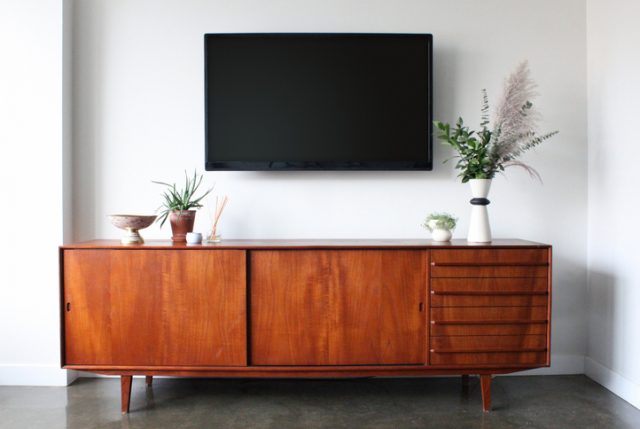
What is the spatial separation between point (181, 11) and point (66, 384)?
7.29 ft

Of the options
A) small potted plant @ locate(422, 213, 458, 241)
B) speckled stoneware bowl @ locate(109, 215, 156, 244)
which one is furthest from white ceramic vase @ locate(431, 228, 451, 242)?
speckled stoneware bowl @ locate(109, 215, 156, 244)

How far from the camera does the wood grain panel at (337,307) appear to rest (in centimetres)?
214

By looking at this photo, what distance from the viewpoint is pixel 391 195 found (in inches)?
105

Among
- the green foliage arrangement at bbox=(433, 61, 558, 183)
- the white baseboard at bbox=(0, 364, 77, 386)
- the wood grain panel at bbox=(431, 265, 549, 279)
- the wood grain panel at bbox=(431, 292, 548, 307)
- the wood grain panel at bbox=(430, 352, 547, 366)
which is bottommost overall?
the white baseboard at bbox=(0, 364, 77, 386)

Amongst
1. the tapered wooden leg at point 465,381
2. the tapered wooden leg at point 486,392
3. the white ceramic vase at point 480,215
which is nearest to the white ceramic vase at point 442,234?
the white ceramic vase at point 480,215

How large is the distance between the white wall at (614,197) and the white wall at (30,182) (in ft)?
9.91

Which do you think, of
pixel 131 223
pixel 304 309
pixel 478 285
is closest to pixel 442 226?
pixel 478 285

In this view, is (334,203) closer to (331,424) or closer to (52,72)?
(331,424)

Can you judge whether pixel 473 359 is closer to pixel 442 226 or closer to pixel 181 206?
pixel 442 226

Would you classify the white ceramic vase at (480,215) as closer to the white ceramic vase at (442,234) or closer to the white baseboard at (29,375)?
the white ceramic vase at (442,234)

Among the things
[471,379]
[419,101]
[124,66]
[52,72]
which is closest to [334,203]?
[419,101]

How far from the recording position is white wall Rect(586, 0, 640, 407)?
2.28 meters

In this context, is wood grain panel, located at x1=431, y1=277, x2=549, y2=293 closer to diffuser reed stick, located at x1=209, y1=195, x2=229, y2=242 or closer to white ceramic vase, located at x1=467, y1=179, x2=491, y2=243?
white ceramic vase, located at x1=467, y1=179, x2=491, y2=243

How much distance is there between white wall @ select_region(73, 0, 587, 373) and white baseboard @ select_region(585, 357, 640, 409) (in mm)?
87
